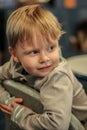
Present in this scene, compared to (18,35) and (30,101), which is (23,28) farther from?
(30,101)

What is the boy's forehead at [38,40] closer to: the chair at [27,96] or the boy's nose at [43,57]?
the boy's nose at [43,57]

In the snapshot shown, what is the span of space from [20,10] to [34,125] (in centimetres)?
50

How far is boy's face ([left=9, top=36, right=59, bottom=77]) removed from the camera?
1.24 metres

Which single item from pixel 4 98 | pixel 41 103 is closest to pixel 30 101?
pixel 41 103

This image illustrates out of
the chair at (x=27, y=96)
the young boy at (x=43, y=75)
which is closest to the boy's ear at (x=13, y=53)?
the young boy at (x=43, y=75)

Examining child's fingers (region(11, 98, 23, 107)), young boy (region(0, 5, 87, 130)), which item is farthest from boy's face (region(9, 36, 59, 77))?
child's fingers (region(11, 98, 23, 107))

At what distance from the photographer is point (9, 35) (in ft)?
4.35

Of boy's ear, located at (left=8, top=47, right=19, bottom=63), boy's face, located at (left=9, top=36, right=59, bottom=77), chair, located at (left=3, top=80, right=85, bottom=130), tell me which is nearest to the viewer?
chair, located at (left=3, top=80, right=85, bottom=130)

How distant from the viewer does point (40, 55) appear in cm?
125

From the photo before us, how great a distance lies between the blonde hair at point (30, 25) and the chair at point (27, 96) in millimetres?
178

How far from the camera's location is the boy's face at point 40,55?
124 centimetres

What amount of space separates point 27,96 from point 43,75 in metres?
0.11

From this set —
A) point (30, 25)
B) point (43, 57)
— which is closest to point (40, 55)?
point (43, 57)

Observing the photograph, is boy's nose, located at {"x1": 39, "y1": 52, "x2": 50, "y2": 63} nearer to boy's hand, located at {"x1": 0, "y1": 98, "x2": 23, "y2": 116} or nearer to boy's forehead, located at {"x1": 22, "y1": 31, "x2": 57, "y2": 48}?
boy's forehead, located at {"x1": 22, "y1": 31, "x2": 57, "y2": 48}
